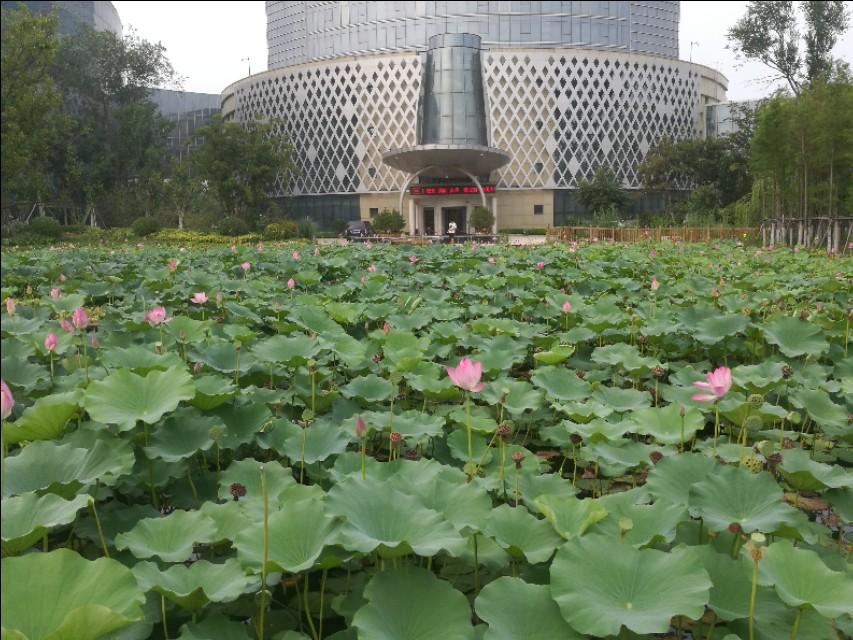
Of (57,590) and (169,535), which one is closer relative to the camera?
(57,590)

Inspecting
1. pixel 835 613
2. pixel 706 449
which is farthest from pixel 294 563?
pixel 706 449

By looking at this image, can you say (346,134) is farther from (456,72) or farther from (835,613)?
(835,613)

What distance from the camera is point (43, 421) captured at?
86.4 inches

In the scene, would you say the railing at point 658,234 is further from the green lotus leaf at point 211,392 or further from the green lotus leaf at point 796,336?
the green lotus leaf at point 211,392

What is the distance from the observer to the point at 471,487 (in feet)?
5.97

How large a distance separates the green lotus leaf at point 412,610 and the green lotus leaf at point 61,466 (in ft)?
2.83

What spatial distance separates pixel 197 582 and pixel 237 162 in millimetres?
40617

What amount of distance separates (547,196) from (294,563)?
159 ft

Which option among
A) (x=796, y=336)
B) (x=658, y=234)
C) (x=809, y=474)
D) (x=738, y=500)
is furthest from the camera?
(x=658, y=234)

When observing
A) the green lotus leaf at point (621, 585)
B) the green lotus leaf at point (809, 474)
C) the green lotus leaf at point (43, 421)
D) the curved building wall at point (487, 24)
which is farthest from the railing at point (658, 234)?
the curved building wall at point (487, 24)

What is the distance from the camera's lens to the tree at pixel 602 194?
42844 mm

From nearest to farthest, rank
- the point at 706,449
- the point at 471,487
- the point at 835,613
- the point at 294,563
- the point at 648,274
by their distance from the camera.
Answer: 1. the point at 835,613
2. the point at 294,563
3. the point at 471,487
4. the point at 706,449
5. the point at 648,274

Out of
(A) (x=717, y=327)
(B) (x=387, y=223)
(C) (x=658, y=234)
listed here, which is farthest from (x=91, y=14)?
(B) (x=387, y=223)

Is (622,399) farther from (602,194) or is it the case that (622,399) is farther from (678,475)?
(602,194)
